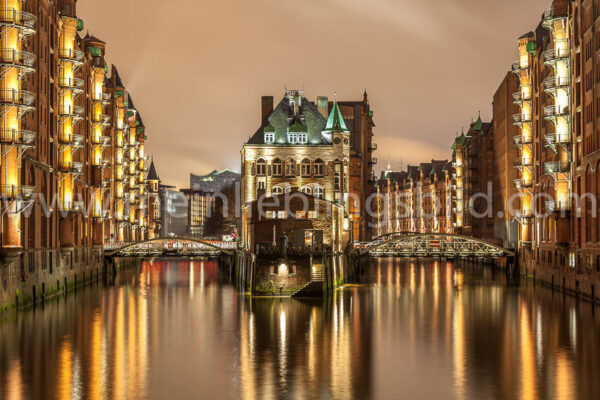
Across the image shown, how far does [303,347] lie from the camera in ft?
150

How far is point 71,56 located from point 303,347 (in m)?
37.6

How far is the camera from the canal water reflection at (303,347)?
35.3 meters

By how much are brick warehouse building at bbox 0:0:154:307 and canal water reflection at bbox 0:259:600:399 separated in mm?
3861

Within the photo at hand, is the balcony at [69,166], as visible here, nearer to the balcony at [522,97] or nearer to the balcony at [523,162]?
the balcony at [523,162]

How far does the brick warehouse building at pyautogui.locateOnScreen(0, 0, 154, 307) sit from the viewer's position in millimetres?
51688

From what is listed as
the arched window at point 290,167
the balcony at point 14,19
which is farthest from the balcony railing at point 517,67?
the balcony at point 14,19

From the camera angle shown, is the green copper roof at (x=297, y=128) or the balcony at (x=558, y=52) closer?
the balcony at (x=558, y=52)

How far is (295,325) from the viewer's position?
53.2m

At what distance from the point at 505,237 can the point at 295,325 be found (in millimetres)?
62530

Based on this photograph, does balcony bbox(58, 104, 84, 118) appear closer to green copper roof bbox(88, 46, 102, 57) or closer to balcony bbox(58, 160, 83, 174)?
balcony bbox(58, 160, 83, 174)

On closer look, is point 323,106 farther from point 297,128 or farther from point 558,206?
point 558,206

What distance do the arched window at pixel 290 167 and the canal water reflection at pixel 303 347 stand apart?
3150 cm

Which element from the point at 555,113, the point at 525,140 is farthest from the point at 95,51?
the point at 555,113

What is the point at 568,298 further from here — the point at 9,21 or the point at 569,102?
the point at 9,21
